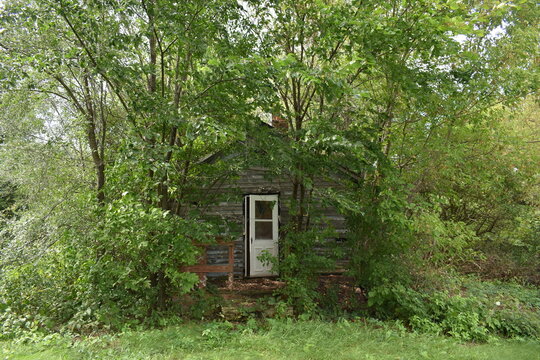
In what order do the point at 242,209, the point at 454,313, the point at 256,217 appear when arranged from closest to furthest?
the point at 454,313 < the point at 256,217 < the point at 242,209

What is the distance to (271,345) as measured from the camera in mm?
4801

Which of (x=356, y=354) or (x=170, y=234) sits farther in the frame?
(x=170, y=234)

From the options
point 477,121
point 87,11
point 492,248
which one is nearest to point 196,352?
point 87,11

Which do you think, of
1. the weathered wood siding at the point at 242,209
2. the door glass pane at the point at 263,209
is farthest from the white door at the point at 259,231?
the weathered wood siding at the point at 242,209

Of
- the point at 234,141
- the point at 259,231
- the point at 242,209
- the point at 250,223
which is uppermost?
the point at 234,141

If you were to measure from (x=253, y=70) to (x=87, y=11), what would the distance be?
101 inches

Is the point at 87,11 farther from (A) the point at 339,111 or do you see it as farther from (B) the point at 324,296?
(B) the point at 324,296

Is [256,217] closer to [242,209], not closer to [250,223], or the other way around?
[250,223]

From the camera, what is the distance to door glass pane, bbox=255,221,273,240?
9.30m

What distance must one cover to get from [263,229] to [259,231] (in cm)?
12

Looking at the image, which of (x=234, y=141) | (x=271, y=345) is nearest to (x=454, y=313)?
(x=271, y=345)

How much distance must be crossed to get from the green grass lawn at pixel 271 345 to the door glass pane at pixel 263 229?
3612 millimetres

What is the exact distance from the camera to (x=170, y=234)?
5566 mm

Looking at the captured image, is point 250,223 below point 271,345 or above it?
above
